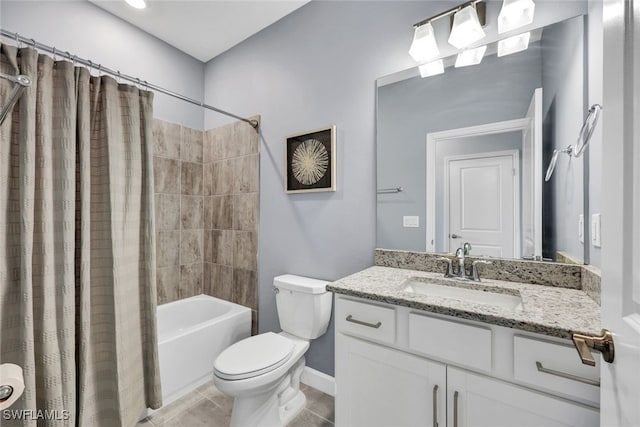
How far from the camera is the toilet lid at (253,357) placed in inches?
52.7

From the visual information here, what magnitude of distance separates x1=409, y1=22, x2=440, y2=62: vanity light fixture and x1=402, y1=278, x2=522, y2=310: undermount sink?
118 centimetres

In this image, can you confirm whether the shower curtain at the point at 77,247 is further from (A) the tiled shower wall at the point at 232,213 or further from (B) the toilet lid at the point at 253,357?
(A) the tiled shower wall at the point at 232,213

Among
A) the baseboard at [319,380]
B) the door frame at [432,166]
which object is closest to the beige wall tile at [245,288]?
the baseboard at [319,380]

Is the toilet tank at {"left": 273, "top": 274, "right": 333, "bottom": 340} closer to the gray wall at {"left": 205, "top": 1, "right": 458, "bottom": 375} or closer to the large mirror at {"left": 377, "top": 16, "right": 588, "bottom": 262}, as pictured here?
the gray wall at {"left": 205, "top": 1, "right": 458, "bottom": 375}

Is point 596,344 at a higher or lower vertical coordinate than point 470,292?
higher

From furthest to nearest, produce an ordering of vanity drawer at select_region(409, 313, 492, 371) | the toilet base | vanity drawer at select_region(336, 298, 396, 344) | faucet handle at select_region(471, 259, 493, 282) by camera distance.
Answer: the toilet base → faucet handle at select_region(471, 259, 493, 282) → vanity drawer at select_region(336, 298, 396, 344) → vanity drawer at select_region(409, 313, 492, 371)

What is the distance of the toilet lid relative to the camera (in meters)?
1.34

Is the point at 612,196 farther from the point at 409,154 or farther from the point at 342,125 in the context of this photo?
the point at 342,125

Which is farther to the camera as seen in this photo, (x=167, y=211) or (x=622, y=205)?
(x=167, y=211)

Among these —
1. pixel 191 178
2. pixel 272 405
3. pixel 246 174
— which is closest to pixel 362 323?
pixel 272 405

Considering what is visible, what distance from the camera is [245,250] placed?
2297mm

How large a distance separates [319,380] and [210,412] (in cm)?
70

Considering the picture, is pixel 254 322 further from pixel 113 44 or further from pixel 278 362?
pixel 113 44

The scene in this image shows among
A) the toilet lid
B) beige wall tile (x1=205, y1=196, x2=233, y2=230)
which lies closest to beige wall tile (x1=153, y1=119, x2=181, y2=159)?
beige wall tile (x1=205, y1=196, x2=233, y2=230)
